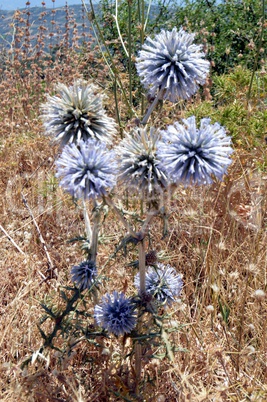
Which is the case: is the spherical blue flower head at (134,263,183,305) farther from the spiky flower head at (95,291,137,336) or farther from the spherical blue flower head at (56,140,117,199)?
the spherical blue flower head at (56,140,117,199)

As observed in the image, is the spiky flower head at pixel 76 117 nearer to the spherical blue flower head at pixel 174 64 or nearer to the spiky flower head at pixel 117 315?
the spherical blue flower head at pixel 174 64

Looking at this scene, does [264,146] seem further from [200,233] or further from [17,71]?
[17,71]

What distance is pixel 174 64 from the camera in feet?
4.53

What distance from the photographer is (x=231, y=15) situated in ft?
23.2

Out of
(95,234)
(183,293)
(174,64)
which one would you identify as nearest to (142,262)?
(95,234)

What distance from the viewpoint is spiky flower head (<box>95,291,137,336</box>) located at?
4.85ft

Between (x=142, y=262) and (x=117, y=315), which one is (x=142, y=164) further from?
(x=117, y=315)

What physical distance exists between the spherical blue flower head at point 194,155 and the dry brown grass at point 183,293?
0.41m

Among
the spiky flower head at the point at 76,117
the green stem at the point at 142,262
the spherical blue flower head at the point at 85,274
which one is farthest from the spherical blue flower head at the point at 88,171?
the spherical blue flower head at the point at 85,274

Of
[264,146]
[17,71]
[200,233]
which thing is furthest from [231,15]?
[200,233]

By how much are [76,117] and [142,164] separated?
30 centimetres

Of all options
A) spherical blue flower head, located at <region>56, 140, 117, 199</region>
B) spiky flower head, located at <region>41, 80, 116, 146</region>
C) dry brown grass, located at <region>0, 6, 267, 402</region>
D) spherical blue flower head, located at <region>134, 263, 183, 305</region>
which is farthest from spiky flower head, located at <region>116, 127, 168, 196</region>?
spherical blue flower head, located at <region>134, 263, 183, 305</region>

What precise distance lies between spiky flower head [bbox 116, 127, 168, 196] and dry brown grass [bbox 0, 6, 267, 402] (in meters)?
0.30

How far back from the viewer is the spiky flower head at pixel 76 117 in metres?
1.36
